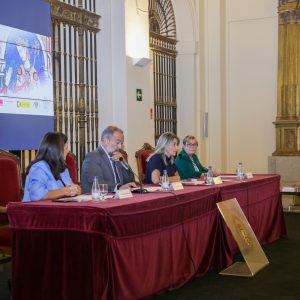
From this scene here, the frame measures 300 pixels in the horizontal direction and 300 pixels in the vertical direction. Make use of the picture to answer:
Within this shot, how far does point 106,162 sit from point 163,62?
469cm

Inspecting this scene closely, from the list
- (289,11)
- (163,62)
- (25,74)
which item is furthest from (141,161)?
(289,11)

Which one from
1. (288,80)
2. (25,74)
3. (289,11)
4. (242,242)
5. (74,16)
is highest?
(289,11)

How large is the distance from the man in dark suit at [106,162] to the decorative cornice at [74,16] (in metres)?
2.24

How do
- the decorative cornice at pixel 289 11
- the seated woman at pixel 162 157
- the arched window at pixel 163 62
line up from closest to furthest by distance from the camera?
the seated woman at pixel 162 157, the arched window at pixel 163 62, the decorative cornice at pixel 289 11

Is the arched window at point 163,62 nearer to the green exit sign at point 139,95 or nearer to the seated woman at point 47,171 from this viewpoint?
the green exit sign at point 139,95

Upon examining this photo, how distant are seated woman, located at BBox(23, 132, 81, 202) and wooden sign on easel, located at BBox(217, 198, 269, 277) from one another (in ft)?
4.03

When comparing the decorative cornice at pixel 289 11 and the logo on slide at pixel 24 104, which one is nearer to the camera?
the logo on slide at pixel 24 104

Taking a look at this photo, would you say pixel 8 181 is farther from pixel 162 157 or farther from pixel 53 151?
pixel 162 157

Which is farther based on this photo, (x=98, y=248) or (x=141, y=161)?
(x=141, y=161)

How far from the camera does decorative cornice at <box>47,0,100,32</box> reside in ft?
20.9

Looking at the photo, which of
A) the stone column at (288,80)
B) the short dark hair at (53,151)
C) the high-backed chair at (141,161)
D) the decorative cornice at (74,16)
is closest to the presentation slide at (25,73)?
the decorative cornice at (74,16)

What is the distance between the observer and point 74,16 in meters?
6.69

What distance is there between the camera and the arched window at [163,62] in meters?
8.80

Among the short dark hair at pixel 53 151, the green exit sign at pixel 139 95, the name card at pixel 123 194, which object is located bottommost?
the name card at pixel 123 194
